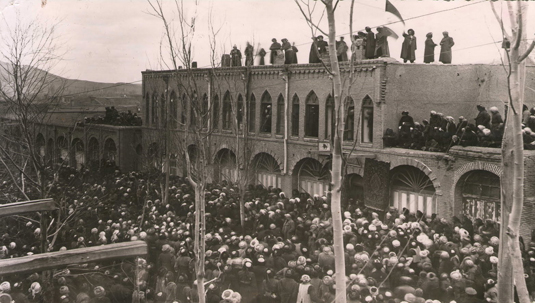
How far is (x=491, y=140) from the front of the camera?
14922 mm

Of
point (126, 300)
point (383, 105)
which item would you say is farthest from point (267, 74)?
point (126, 300)

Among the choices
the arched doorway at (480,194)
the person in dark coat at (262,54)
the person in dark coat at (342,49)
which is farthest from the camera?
Answer: the person in dark coat at (262,54)

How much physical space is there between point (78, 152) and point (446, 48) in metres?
27.0

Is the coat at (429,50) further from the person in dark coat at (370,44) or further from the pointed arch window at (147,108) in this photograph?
the pointed arch window at (147,108)

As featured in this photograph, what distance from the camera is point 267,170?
78.9 ft

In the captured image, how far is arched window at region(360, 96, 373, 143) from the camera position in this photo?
18.8 metres

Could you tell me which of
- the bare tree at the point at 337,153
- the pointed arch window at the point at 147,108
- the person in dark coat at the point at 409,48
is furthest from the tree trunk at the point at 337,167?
the pointed arch window at the point at 147,108

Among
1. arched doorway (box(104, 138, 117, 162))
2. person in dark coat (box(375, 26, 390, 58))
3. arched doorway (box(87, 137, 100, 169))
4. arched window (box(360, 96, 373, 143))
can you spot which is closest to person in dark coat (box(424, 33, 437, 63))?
person in dark coat (box(375, 26, 390, 58))

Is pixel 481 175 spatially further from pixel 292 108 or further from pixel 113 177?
pixel 113 177

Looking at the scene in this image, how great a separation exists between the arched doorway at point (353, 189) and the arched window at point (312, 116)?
262 centimetres

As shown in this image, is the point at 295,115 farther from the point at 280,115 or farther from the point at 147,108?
the point at 147,108

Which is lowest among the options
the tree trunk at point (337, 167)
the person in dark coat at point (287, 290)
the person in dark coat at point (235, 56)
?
the person in dark coat at point (287, 290)

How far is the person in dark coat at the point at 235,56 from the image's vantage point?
82.4 ft

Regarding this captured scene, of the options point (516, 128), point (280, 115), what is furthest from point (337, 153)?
point (280, 115)
